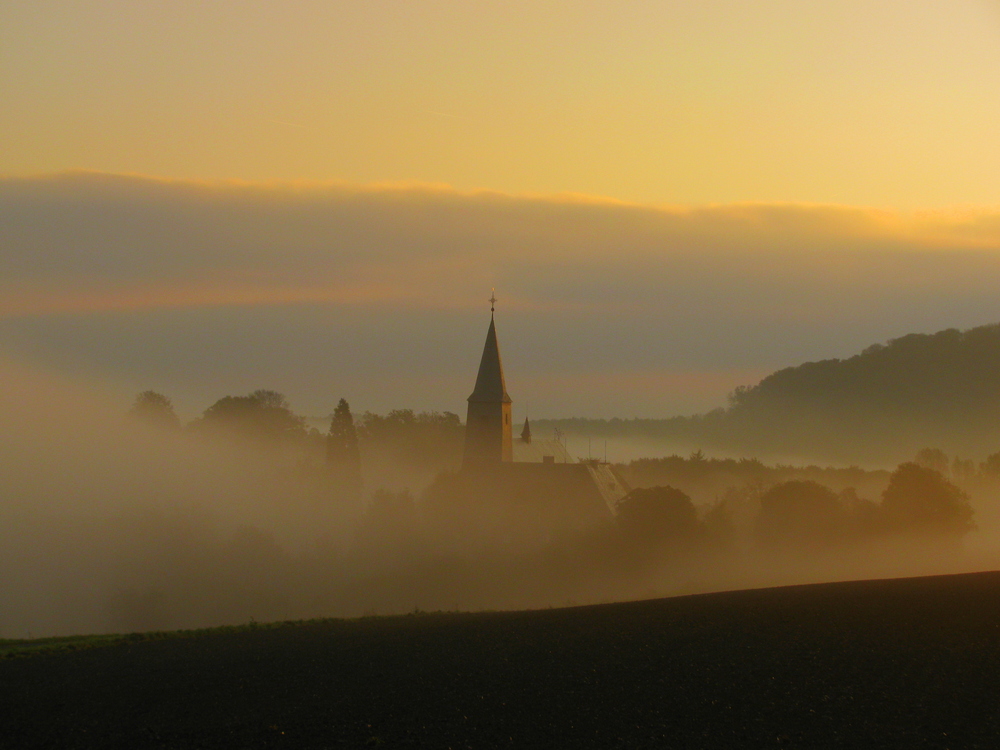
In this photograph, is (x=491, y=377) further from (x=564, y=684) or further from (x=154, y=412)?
(x=564, y=684)

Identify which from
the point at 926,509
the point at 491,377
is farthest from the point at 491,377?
the point at 926,509

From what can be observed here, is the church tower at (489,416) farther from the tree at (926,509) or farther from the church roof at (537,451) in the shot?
the tree at (926,509)

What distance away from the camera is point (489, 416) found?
104m

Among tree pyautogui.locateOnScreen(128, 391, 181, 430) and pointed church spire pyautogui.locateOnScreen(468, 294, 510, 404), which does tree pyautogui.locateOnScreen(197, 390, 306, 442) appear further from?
pointed church spire pyautogui.locateOnScreen(468, 294, 510, 404)

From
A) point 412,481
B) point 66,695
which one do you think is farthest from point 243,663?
point 412,481

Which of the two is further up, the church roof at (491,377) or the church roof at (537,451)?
the church roof at (491,377)

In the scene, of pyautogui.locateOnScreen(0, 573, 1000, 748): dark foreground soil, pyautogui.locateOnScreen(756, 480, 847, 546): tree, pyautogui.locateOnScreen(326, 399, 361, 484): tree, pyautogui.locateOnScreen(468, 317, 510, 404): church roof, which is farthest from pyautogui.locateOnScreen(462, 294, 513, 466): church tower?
pyautogui.locateOnScreen(0, 573, 1000, 748): dark foreground soil

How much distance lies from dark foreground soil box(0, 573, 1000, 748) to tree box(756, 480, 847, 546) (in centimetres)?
4213

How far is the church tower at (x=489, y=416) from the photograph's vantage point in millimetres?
104000

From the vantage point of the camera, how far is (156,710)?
30266 millimetres

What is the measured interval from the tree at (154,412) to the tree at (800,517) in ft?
244

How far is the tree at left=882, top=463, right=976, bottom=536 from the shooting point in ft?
283

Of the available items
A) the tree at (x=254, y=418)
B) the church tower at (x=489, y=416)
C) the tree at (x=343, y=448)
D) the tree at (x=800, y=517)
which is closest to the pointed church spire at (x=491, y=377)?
the church tower at (x=489, y=416)

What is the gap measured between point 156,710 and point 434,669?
27.9 ft
